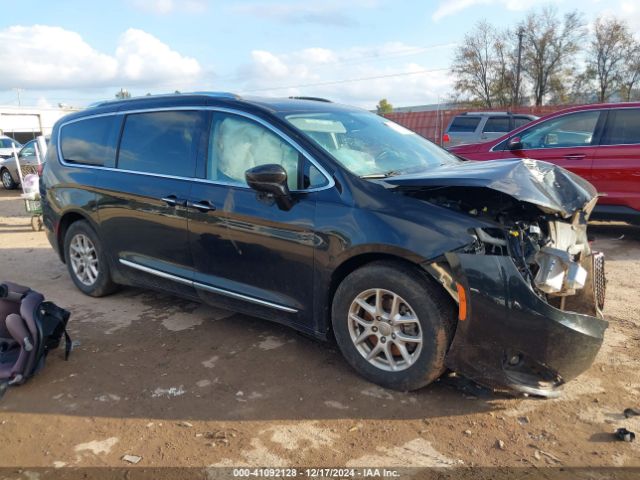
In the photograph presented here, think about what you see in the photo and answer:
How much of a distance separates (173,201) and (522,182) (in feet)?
8.43

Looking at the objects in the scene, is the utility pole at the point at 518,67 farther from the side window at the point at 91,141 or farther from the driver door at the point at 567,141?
the side window at the point at 91,141

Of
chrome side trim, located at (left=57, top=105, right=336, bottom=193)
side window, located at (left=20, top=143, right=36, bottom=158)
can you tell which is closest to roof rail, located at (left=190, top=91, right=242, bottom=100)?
chrome side trim, located at (left=57, top=105, right=336, bottom=193)

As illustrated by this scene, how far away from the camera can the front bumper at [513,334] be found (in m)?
2.87

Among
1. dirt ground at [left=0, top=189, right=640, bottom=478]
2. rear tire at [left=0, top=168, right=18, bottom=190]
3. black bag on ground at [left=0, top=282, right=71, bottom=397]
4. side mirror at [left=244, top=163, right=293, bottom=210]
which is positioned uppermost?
side mirror at [left=244, top=163, right=293, bottom=210]

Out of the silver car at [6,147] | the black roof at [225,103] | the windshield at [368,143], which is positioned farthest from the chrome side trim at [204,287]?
the silver car at [6,147]

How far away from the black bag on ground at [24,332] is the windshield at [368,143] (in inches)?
85.6

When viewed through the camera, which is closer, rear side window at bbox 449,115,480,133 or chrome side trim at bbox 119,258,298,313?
chrome side trim at bbox 119,258,298,313

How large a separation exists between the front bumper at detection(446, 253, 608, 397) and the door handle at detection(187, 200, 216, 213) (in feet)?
6.01

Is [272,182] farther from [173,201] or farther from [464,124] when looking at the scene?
[464,124]

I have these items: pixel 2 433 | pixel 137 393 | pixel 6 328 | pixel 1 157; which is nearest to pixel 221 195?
pixel 137 393

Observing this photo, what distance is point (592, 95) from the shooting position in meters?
41.2

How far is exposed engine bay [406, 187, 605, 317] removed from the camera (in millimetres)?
3000

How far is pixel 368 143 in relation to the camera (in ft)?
13.4

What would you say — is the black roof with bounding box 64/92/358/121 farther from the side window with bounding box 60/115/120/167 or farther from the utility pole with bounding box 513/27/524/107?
the utility pole with bounding box 513/27/524/107
